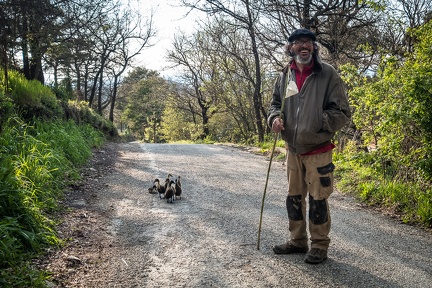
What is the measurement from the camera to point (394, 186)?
595cm

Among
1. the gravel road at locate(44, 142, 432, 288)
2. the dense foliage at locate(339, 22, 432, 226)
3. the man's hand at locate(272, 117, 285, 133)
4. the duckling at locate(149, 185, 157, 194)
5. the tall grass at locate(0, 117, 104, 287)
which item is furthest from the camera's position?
the duckling at locate(149, 185, 157, 194)

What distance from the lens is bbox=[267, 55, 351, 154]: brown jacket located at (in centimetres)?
350

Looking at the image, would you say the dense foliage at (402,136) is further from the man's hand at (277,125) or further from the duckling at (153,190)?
the duckling at (153,190)

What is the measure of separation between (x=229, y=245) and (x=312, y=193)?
1064 millimetres

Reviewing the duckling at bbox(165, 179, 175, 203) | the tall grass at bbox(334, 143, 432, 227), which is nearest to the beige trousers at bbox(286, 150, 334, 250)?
the tall grass at bbox(334, 143, 432, 227)

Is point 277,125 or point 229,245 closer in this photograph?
point 277,125

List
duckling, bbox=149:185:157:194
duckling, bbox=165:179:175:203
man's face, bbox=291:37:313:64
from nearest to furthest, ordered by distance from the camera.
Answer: man's face, bbox=291:37:313:64 → duckling, bbox=165:179:175:203 → duckling, bbox=149:185:157:194

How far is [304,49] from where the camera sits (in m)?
3.55

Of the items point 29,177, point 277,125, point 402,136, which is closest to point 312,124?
point 277,125

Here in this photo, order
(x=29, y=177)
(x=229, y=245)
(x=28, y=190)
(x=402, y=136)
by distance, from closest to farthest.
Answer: (x=229, y=245), (x=28, y=190), (x=29, y=177), (x=402, y=136)

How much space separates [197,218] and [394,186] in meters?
3.28

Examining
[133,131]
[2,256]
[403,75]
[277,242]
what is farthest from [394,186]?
[133,131]

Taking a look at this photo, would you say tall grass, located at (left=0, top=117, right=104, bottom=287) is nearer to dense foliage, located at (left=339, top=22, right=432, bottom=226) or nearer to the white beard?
the white beard

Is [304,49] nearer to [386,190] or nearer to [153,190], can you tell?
[386,190]
